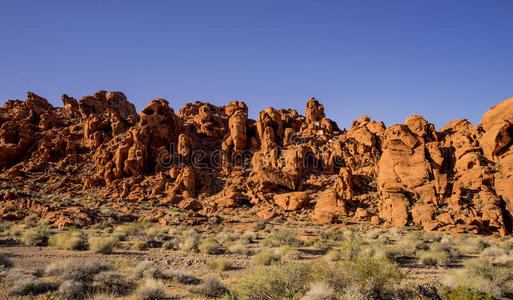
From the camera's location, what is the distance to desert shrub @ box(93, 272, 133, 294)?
659 centimetres

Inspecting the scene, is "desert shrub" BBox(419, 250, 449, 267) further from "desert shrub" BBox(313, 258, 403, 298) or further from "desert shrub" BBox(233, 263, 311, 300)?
"desert shrub" BBox(233, 263, 311, 300)

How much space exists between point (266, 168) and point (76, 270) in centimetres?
2886

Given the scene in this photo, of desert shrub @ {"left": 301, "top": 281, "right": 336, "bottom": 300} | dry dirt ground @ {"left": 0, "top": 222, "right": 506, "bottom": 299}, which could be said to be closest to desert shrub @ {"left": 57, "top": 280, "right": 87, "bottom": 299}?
dry dirt ground @ {"left": 0, "top": 222, "right": 506, "bottom": 299}

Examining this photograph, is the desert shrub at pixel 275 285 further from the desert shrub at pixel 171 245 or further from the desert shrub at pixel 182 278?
the desert shrub at pixel 171 245

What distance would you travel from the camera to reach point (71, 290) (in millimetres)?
5996

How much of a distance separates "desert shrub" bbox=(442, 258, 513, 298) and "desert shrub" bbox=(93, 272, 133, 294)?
8.75 meters

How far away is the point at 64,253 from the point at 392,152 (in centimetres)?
3210

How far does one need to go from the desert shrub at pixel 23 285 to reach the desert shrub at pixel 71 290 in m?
0.55

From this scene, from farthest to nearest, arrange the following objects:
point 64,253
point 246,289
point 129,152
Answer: point 129,152 < point 64,253 < point 246,289

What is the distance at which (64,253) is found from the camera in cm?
1108

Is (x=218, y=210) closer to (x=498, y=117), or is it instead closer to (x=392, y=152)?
(x=392, y=152)

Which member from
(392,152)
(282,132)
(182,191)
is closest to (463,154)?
(392,152)

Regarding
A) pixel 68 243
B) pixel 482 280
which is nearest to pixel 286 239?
pixel 482 280

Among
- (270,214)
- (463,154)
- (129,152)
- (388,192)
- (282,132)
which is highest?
(282,132)
